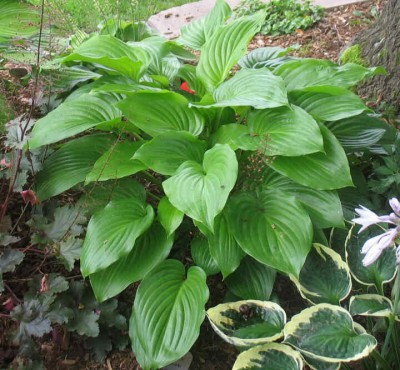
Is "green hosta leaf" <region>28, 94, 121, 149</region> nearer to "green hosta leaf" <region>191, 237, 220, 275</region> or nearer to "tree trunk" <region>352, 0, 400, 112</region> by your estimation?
"green hosta leaf" <region>191, 237, 220, 275</region>

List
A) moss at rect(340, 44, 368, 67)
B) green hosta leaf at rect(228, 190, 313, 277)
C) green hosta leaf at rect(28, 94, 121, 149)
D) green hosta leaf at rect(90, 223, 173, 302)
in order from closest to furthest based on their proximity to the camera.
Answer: green hosta leaf at rect(228, 190, 313, 277) → green hosta leaf at rect(90, 223, 173, 302) → green hosta leaf at rect(28, 94, 121, 149) → moss at rect(340, 44, 368, 67)

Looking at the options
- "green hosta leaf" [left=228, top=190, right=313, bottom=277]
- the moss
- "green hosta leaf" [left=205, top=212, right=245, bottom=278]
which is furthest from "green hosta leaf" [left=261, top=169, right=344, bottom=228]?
the moss

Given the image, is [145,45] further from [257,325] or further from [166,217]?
[257,325]

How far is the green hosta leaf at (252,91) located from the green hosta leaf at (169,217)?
422 millimetres

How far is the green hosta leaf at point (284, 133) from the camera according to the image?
6.11 feet

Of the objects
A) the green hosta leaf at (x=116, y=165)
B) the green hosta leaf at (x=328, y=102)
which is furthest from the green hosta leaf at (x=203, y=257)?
the green hosta leaf at (x=328, y=102)

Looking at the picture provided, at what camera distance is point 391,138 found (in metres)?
2.33

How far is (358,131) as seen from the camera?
2.28 m

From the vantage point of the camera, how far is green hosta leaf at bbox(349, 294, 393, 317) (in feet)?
4.98

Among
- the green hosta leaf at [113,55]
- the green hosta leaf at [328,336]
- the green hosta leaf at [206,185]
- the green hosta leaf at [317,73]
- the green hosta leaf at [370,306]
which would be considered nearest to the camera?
the green hosta leaf at [328,336]

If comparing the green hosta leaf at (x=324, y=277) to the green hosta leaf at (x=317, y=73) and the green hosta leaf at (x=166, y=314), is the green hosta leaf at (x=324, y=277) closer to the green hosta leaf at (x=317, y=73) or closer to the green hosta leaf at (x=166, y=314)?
the green hosta leaf at (x=166, y=314)

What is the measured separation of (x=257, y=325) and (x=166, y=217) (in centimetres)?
53

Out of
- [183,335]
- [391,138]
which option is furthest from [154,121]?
[391,138]

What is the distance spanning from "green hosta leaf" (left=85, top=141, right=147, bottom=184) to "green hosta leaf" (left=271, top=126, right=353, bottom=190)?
1.87 feet
